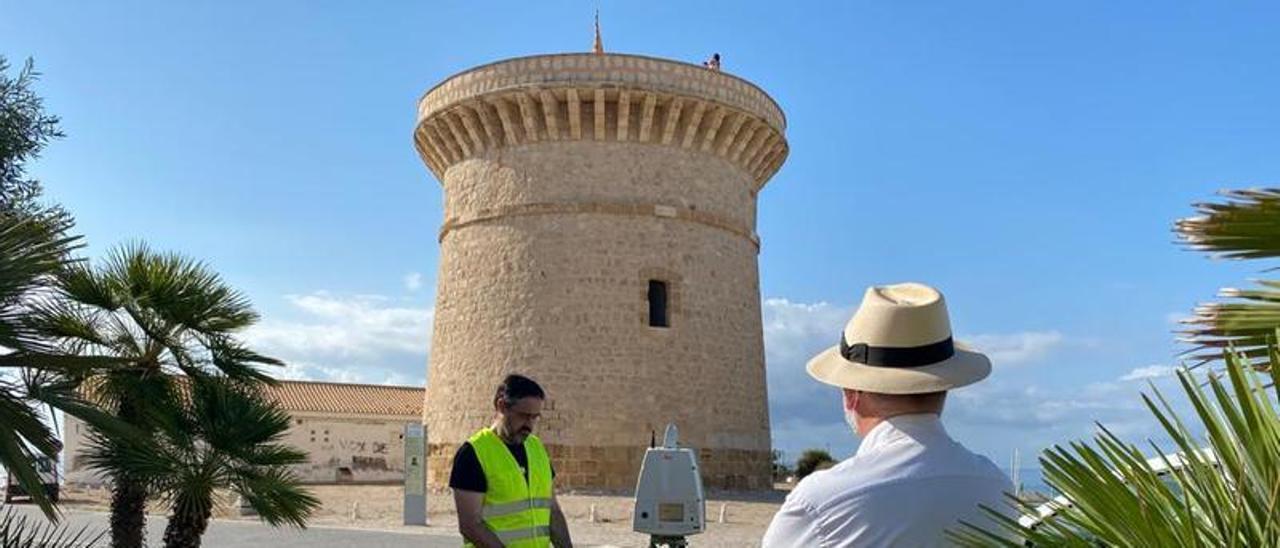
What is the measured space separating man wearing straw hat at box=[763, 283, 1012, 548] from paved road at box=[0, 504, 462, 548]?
1052 cm

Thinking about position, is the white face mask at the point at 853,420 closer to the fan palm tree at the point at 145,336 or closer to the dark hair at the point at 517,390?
the dark hair at the point at 517,390

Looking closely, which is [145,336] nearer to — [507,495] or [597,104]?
[507,495]

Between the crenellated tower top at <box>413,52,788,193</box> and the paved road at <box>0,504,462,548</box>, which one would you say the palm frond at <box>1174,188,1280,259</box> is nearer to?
the paved road at <box>0,504,462,548</box>

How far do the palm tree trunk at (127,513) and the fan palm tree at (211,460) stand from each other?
147mm

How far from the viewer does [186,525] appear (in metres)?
6.45

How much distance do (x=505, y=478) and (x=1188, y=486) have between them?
8.57 ft

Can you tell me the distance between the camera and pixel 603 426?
58.7 feet

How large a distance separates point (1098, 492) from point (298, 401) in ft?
110

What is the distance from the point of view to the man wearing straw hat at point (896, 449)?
2.07m

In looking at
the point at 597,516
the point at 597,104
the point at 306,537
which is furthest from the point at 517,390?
the point at 597,104

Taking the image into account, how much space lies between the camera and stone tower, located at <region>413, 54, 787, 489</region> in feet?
59.4

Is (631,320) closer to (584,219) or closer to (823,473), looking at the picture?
(584,219)

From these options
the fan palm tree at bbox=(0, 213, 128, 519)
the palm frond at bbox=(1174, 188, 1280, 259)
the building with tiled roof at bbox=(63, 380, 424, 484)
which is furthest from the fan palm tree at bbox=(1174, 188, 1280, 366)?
the building with tiled roof at bbox=(63, 380, 424, 484)

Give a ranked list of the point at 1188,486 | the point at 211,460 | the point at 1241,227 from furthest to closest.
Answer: the point at 211,460 → the point at 1241,227 → the point at 1188,486
